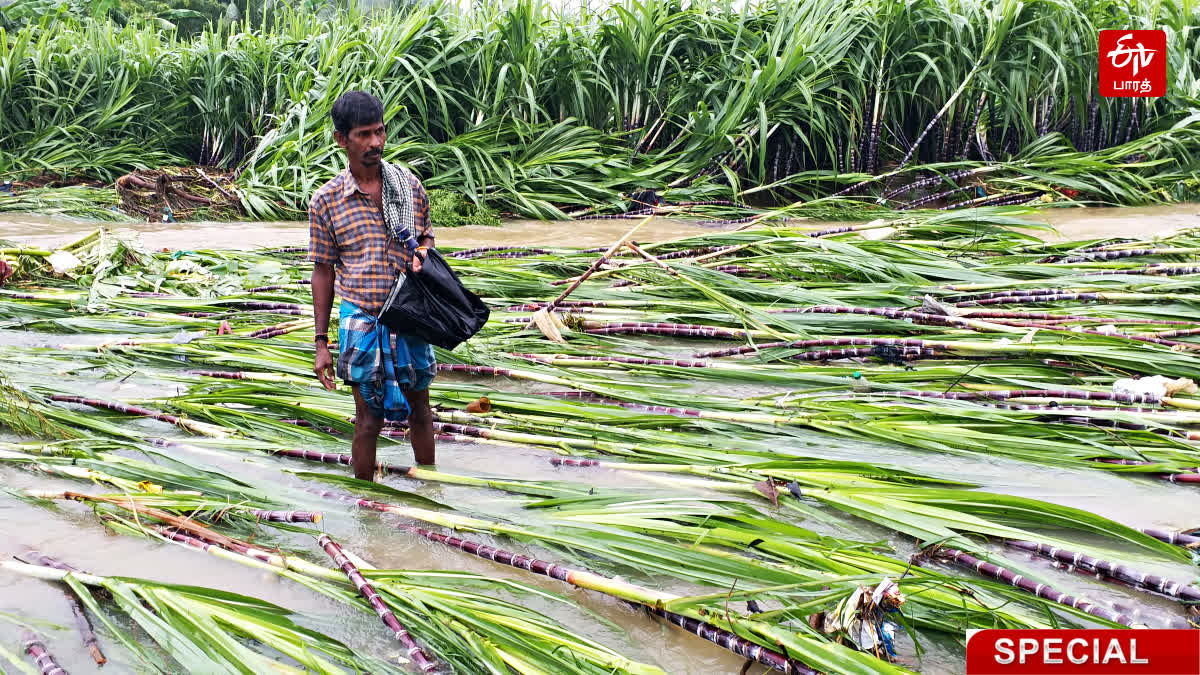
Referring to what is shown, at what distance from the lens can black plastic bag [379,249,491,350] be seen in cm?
241

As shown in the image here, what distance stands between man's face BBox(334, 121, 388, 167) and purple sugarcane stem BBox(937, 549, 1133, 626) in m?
1.53

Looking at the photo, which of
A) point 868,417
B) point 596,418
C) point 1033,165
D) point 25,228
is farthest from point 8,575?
point 1033,165

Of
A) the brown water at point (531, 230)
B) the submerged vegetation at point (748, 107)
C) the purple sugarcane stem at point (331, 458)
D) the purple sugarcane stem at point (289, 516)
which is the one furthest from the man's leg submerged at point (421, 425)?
the submerged vegetation at point (748, 107)

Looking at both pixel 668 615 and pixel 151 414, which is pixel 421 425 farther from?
pixel 668 615

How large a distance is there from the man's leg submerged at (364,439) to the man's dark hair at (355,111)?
65 cm

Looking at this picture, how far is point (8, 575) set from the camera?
6.73 feet

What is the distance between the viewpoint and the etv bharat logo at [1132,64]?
24.3 feet

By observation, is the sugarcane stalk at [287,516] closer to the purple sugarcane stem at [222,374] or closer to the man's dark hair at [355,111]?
the man's dark hair at [355,111]

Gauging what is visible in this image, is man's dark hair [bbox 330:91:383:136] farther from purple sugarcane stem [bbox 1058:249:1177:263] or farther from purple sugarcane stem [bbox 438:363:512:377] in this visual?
purple sugarcane stem [bbox 1058:249:1177:263]

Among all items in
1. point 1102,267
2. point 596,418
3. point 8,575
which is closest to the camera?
point 8,575

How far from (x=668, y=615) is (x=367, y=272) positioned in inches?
45.1

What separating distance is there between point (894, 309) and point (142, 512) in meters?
A: 2.53

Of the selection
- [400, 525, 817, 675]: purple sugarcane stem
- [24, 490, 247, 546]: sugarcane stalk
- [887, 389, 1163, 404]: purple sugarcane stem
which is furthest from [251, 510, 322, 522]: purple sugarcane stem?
[887, 389, 1163, 404]: purple sugarcane stem

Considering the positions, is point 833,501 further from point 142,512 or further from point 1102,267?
point 1102,267
